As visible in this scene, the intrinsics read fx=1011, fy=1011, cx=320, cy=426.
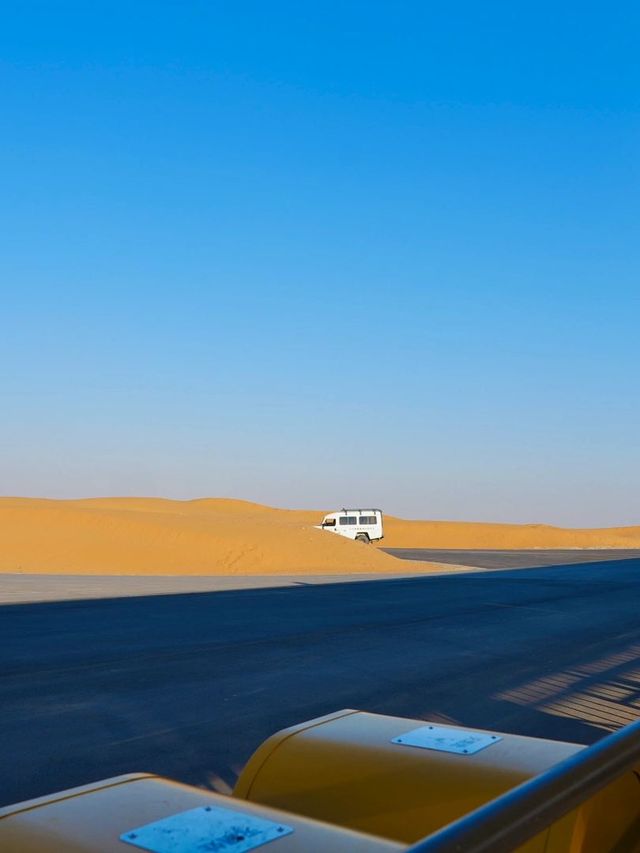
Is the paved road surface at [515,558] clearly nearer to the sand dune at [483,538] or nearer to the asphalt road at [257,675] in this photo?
the asphalt road at [257,675]

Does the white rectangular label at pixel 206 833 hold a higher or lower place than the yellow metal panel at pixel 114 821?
higher

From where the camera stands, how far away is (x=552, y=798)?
1.99m

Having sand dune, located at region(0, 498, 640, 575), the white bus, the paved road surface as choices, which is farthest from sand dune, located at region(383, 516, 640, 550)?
sand dune, located at region(0, 498, 640, 575)

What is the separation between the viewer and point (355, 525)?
208 feet

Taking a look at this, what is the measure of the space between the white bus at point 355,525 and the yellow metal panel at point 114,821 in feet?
198

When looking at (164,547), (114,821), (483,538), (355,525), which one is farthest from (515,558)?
(114,821)

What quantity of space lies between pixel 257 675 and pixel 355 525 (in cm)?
5230

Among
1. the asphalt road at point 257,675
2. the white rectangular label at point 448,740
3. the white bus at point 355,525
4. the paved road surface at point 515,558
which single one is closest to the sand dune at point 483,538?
the white bus at point 355,525

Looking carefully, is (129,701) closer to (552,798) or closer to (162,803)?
(162,803)

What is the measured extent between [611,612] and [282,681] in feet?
36.9

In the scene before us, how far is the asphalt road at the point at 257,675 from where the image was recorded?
780cm

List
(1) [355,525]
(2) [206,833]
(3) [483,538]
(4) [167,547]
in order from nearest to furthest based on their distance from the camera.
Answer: (2) [206,833] < (4) [167,547] < (1) [355,525] < (3) [483,538]

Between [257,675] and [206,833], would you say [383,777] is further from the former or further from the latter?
[257,675]

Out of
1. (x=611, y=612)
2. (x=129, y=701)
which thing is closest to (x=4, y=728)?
(x=129, y=701)
